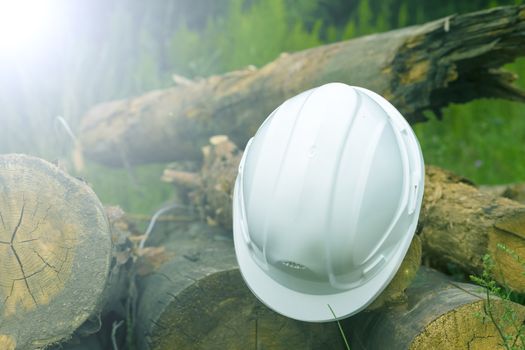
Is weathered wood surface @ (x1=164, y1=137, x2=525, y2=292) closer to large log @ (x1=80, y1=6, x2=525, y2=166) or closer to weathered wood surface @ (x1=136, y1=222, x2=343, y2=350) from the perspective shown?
large log @ (x1=80, y1=6, x2=525, y2=166)

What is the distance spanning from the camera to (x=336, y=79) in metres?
3.77

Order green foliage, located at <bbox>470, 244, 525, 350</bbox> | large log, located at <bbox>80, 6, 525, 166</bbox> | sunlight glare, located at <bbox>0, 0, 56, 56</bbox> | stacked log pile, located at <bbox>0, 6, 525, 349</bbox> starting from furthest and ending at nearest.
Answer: sunlight glare, located at <bbox>0, 0, 56, 56</bbox>
large log, located at <bbox>80, 6, 525, 166</bbox>
stacked log pile, located at <bbox>0, 6, 525, 349</bbox>
green foliage, located at <bbox>470, 244, 525, 350</bbox>

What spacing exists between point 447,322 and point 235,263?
0.86m

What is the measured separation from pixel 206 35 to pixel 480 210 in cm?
644

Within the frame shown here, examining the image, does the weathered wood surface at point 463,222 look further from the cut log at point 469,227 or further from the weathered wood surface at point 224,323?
the weathered wood surface at point 224,323

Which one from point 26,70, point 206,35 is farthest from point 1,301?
point 206,35

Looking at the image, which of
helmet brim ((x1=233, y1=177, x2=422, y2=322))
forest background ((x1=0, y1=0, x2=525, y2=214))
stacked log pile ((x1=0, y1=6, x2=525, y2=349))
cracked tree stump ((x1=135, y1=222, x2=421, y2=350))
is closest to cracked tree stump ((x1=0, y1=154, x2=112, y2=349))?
stacked log pile ((x1=0, y1=6, x2=525, y2=349))

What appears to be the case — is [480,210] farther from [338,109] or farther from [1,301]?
[1,301]

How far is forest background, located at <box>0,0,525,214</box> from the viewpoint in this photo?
5.98m

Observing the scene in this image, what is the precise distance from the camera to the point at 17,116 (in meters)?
6.28

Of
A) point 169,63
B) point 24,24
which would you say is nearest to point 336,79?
point 24,24

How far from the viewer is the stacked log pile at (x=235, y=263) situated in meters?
2.34

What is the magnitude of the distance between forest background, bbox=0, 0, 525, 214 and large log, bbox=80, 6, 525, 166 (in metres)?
0.54

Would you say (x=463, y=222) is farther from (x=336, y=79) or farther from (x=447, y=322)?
(x=336, y=79)
